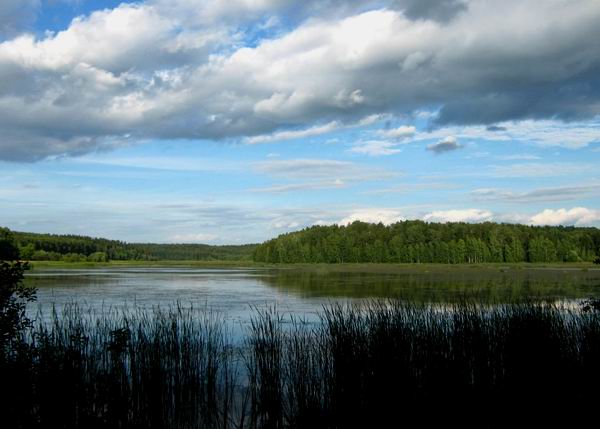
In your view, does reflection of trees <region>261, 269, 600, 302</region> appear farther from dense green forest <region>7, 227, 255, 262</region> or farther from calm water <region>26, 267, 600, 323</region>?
dense green forest <region>7, 227, 255, 262</region>

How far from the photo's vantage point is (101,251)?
140750mm

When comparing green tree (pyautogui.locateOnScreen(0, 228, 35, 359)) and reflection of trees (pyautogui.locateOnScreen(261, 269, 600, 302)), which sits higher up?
green tree (pyautogui.locateOnScreen(0, 228, 35, 359))

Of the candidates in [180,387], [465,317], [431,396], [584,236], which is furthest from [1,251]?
[584,236]

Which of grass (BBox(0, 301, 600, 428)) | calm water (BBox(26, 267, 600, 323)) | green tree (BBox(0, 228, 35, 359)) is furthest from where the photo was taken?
calm water (BBox(26, 267, 600, 323))

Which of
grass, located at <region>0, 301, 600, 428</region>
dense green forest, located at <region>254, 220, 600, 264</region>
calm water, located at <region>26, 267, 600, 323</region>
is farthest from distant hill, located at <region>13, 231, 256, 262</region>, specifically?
grass, located at <region>0, 301, 600, 428</region>

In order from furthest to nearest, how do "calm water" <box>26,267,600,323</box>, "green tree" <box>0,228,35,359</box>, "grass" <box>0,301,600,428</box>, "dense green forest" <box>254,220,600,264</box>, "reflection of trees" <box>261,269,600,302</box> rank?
"dense green forest" <box>254,220,600,264</box>, "reflection of trees" <box>261,269,600,302</box>, "calm water" <box>26,267,600,323</box>, "grass" <box>0,301,600,428</box>, "green tree" <box>0,228,35,359</box>

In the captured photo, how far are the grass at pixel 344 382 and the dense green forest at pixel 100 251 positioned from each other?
8363cm

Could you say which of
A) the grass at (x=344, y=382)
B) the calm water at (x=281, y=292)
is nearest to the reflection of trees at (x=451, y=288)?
the calm water at (x=281, y=292)

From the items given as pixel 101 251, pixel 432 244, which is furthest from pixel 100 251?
pixel 432 244

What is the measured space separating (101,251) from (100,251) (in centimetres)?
51

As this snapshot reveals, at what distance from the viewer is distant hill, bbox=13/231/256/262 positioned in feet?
368

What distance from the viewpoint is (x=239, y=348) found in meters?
12.1

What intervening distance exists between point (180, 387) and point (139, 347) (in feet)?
2.77

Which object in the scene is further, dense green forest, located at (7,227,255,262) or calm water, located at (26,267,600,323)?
dense green forest, located at (7,227,255,262)
